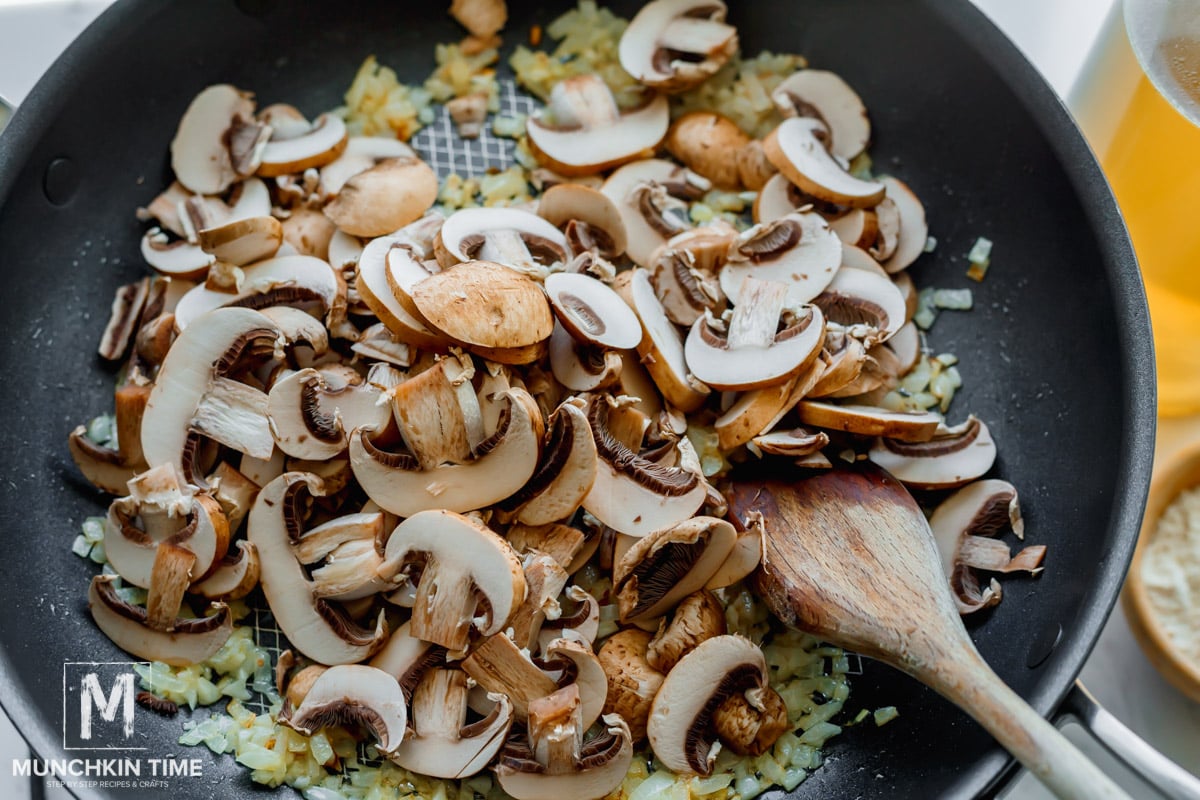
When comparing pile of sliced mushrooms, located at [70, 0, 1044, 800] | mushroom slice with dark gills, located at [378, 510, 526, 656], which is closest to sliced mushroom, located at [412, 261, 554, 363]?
pile of sliced mushrooms, located at [70, 0, 1044, 800]

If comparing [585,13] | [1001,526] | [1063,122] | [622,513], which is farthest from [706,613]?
[585,13]

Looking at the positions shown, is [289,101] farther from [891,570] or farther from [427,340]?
[891,570]

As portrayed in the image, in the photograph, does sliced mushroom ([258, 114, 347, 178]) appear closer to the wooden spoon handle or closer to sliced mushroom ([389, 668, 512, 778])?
sliced mushroom ([389, 668, 512, 778])

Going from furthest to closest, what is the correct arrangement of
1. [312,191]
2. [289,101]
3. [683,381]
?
1. [289,101]
2. [312,191]
3. [683,381]

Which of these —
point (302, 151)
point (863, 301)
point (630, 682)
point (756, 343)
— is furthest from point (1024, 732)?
point (302, 151)

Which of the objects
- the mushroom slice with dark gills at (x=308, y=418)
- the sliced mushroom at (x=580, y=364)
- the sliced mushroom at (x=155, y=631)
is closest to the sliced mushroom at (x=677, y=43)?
the sliced mushroom at (x=580, y=364)

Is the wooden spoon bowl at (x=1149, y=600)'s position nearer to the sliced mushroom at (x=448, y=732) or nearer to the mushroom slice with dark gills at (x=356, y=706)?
the sliced mushroom at (x=448, y=732)
